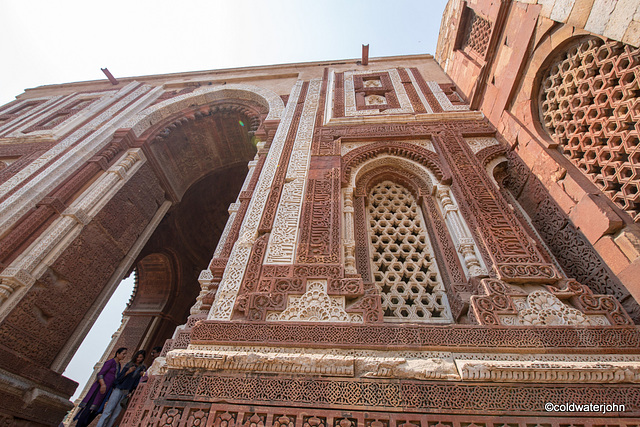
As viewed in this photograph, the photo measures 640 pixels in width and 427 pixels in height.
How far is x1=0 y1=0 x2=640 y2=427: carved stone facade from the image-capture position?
185cm

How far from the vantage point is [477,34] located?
5.24 m

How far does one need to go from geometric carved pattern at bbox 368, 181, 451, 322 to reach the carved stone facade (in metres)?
0.02

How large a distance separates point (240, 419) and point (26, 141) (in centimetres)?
628

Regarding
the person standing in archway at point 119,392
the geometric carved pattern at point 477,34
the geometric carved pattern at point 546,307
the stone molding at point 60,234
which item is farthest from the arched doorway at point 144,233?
the geometric carved pattern at point 546,307

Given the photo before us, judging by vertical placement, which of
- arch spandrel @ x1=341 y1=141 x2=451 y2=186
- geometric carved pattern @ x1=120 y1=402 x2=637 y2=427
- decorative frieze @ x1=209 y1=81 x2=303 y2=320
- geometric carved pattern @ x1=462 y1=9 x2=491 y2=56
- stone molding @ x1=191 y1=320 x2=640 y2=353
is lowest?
geometric carved pattern @ x1=120 y1=402 x2=637 y2=427

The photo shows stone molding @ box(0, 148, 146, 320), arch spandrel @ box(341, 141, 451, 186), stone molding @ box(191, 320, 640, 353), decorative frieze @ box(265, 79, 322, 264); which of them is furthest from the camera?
arch spandrel @ box(341, 141, 451, 186)

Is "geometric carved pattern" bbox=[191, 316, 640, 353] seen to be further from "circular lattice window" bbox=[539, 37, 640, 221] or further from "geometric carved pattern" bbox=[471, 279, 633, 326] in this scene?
"circular lattice window" bbox=[539, 37, 640, 221]

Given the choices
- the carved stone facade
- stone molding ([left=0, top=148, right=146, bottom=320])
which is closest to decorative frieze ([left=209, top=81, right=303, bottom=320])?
the carved stone facade

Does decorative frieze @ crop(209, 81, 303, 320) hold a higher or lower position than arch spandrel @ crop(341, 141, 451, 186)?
lower

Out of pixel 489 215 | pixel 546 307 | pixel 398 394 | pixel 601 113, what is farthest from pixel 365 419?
pixel 601 113

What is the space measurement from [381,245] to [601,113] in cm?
216

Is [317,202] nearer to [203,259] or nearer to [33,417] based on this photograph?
[33,417]

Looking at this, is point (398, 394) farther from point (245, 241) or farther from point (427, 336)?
point (245, 241)

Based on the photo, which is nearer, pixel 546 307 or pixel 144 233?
pixel 546 307
